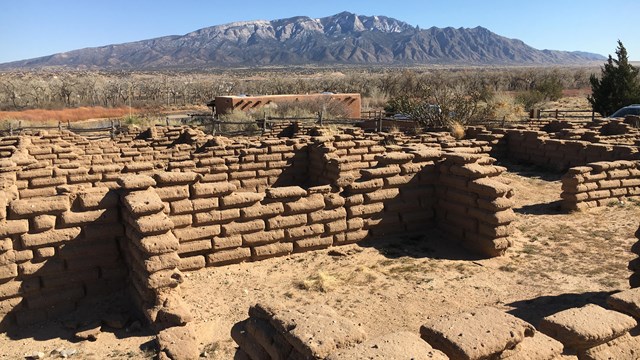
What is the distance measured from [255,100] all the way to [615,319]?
31539 millimetres

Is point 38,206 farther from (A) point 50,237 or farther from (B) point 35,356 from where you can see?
(B) point 35,356

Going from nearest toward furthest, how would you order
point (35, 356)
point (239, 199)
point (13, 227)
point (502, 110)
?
1. point (35, 356)
2. point (13, 227)
3. point (239, 199)
4. point (502, 110)

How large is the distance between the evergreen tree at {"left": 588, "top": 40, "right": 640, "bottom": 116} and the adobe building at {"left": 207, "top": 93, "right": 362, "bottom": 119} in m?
14.2

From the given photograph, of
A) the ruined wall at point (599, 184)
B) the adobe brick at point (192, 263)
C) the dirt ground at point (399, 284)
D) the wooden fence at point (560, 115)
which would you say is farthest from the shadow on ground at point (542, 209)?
the wooden fence at point (560, 115)

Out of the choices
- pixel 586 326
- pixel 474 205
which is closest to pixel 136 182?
pixel 474 205

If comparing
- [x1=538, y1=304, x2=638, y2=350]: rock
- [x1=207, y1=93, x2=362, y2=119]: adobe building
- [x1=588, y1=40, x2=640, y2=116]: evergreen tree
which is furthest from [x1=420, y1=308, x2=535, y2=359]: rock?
[x1=588, y1=40, x2=640, y2=116]: evergreen tree

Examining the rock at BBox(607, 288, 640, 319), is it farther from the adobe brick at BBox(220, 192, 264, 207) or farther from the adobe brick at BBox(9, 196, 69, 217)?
the adobe brick at BBox(9, 196, 69, 217)

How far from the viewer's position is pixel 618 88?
2947cm

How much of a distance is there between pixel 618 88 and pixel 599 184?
22403mm

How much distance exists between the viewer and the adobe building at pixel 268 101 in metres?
33.2

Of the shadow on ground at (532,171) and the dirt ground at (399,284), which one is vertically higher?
the shadow on ground at (532,171)

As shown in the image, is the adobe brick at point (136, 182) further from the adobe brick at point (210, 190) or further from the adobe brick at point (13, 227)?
the adobe brick at point (13, 227)

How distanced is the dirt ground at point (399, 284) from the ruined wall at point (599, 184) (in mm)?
1127

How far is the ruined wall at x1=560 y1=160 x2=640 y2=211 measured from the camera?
1024 cm
